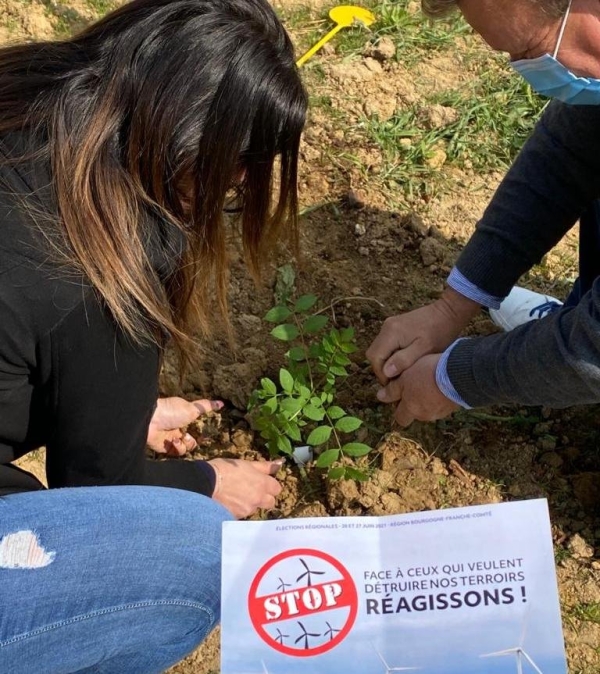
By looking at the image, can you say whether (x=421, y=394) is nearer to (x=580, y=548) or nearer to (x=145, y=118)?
(x=580, y=548)

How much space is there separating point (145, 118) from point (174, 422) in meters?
1.02

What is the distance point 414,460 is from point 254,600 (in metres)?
1.07

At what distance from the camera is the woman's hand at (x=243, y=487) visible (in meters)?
1.77

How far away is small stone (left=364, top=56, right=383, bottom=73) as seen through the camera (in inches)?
111

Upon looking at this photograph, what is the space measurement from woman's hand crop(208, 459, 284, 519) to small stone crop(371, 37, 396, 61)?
169 cm

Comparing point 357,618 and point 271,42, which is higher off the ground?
point 271,42

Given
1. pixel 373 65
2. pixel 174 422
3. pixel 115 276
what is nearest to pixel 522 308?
pixel 174 422

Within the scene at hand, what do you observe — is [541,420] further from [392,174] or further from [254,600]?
[254,600]

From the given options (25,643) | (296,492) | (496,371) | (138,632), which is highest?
(496,371)

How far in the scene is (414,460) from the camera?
6.50 ft

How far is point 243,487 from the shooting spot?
5.88 ft

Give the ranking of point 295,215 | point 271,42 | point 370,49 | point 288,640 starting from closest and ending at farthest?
1. point 288,640
2. point 271,42
3. point 295,215
4. point 370,49

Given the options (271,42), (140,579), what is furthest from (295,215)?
(140,579)

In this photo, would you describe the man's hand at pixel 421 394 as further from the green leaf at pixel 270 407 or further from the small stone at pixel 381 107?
the small stone at pixel 381 107
